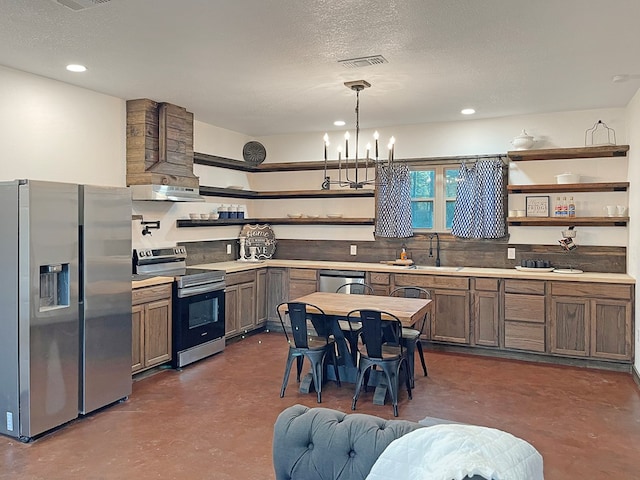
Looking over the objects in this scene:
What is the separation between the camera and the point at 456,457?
1233 mm

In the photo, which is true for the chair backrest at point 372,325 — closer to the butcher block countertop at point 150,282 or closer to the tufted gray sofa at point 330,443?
the butcher block countertop at point 150,282

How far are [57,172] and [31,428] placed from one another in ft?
7.17

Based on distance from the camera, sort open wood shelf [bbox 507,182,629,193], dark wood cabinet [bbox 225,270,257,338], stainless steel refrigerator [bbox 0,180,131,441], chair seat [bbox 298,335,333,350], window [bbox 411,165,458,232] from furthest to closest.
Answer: window [bbox 411,165,458,232] < dark wood cabinet [bbox 225,270,257,338] < open wood shelf [bbox 507,182,629,193] < chair seat [bbox 298,335,333,350] < stainless steel refrigerator [bbox 0,180,131,441]

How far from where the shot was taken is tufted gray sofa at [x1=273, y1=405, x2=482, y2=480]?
1.57 meters

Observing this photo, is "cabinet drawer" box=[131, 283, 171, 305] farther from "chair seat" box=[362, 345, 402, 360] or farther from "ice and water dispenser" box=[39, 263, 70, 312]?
"chair seat" box=[362, 345, 402, 360]

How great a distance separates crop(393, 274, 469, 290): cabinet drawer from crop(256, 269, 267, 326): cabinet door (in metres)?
1.76

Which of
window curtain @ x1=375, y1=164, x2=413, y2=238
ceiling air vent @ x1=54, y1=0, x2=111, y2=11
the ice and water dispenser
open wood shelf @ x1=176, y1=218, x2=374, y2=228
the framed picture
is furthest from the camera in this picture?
window curtain @ x1=375, y1=164, x2=413, y2=238

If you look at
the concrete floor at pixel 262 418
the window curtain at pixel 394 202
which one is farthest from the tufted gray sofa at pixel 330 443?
the window curtain at pixel 394 202

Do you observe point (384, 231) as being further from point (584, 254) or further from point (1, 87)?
point (1, 87)

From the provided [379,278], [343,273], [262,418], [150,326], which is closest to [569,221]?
[379,278]

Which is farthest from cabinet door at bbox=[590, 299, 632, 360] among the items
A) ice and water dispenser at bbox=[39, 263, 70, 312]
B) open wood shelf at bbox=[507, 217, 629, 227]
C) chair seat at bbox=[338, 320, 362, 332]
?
ice and water dispenser at bbox=[39, 263, 70, 312]

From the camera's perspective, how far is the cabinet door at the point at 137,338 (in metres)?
4.43

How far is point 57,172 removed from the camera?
174 inches

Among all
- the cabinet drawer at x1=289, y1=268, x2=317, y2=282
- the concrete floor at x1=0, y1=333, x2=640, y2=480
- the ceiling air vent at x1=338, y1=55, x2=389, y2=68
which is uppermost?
the ceiling air vent at x1=338, y1=55, x2=389, y2=68
